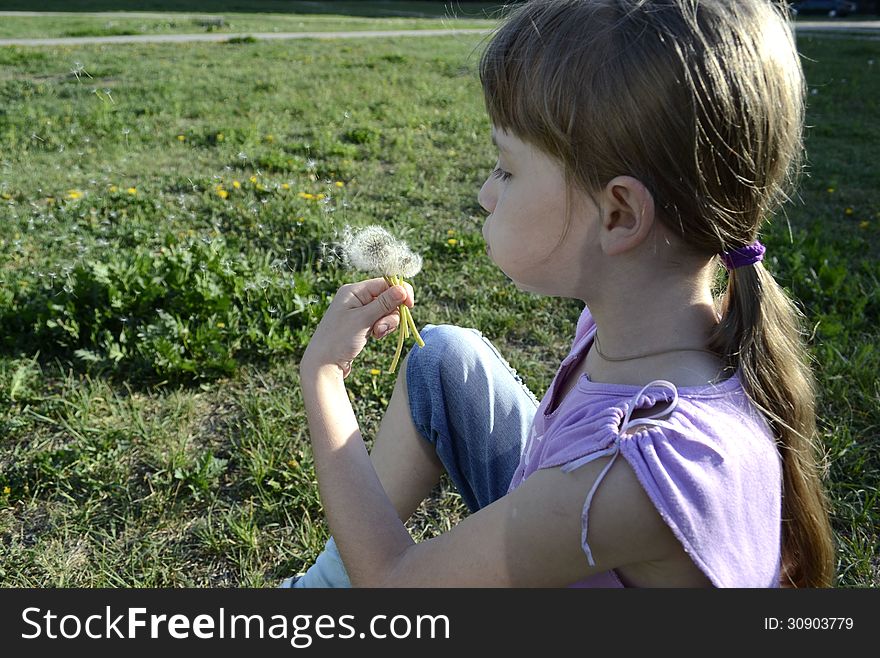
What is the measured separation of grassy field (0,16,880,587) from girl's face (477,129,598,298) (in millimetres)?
348

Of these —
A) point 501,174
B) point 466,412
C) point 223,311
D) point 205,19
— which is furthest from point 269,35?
point 501,174

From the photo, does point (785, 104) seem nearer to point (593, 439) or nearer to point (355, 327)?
point (593, 439)

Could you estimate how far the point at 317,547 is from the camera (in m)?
2.07

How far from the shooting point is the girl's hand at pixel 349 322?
145cm

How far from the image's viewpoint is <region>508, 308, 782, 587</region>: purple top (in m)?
1.04

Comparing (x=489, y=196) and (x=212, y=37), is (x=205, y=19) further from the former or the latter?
(x=489, y=196)

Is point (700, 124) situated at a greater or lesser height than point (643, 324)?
greater

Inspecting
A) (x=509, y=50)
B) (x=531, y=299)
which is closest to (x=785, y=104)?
(x=509, y=50)

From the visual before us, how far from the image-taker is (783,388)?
1232 mm

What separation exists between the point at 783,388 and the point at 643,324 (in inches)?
9.0

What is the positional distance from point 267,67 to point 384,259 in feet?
23.7

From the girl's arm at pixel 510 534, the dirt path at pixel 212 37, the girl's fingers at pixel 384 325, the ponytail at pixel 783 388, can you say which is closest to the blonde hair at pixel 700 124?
the ponytail at pixel 783 388

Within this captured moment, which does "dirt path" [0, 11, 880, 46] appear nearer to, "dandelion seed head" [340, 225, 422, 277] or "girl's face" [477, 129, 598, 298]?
"dandelion seed head" [340, 225, 422, 277]

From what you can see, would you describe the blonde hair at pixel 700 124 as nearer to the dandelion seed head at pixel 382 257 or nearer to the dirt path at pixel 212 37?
the dandelion seed head at pixel 382 257
